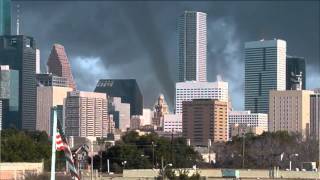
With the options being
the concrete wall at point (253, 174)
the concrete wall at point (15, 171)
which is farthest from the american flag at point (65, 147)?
the concrete wall at point (253, 174)

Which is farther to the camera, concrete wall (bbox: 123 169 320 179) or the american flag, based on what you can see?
concrete wall (bbox: 123 169 320 179)

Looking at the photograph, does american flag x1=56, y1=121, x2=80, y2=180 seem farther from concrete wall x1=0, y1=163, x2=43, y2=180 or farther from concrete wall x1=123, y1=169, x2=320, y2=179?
concrete wall x1=123, y1=169, x2=320, y2=179

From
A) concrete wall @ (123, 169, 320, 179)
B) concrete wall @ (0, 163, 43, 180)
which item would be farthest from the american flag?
concrete wall @ (123, 169, 320, 179)

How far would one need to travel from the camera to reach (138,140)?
15238 centimetres

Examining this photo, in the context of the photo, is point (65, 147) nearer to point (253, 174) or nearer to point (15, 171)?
point (15, 171)

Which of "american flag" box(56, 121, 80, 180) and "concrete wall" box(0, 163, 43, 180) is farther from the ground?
"american flag" box(56, 121, 80, 180)

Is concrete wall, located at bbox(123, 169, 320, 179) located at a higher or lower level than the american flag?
lower

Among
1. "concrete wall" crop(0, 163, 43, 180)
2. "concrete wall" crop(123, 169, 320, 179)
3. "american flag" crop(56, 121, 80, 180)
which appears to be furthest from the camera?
"concrete wall" crop(123, 169, 320, 179)

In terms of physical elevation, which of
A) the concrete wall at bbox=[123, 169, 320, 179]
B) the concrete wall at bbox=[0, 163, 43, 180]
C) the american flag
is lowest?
the concrete wall at bbox=[123, 169, 320, 179]

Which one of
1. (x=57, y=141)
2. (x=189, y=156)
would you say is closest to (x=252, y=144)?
(x=189, y=156)

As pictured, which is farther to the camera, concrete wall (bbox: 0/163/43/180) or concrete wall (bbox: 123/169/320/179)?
concrete wall (bbox: 123/169/320/179)

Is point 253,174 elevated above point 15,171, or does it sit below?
below

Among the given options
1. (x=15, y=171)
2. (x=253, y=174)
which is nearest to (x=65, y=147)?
(x=15, y=171)

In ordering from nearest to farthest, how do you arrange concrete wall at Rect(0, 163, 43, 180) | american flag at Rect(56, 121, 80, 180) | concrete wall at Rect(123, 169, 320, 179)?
1. american flag at Rect(56, 121, 80, 180)
2. concrete wall at Rect(0, 163, 43, 180)
3. concrete wall at Rect(123, 169, 320, 179)
